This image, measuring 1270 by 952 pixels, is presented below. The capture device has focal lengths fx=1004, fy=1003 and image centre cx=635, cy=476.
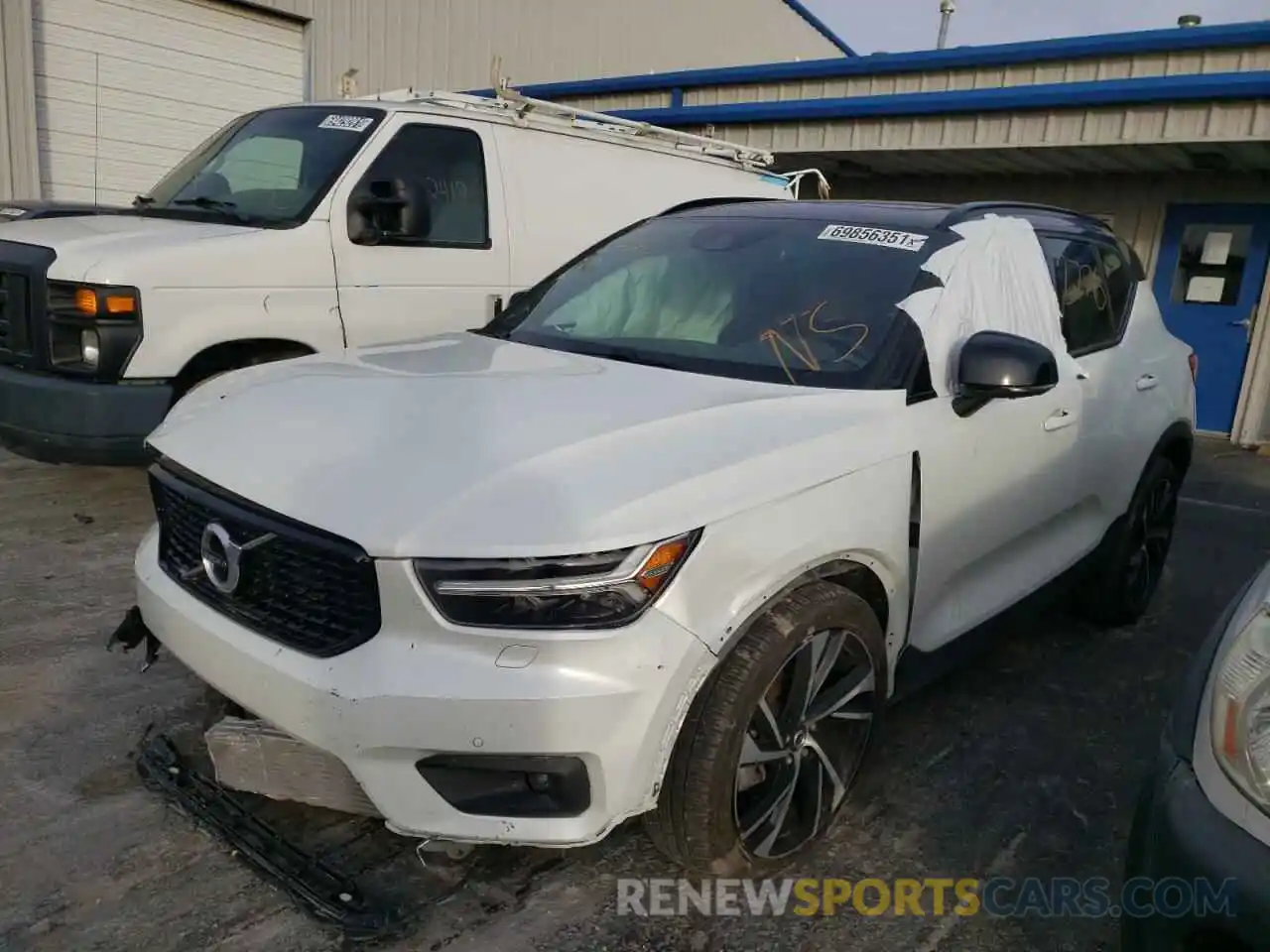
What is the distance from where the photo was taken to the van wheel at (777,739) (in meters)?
2.25

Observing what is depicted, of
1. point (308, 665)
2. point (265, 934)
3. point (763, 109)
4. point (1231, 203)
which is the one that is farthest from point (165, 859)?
point (1231, 203)

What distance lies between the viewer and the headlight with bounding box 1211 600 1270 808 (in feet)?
5.33

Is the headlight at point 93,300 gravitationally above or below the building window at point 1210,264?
below

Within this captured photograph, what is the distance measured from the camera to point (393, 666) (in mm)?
2053

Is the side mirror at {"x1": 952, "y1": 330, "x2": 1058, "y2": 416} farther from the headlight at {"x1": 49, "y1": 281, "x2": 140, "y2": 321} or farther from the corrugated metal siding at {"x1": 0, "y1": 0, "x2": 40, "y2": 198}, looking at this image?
the corrugated metal siding at {"x1": 0, "y1": 0, "x2": 40, "y2": 198}

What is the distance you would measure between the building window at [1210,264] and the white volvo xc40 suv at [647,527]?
726 cm

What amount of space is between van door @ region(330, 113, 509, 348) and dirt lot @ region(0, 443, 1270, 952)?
5.78 feet

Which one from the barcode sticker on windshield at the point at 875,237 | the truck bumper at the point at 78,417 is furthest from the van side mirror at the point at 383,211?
the barcode sticker on windshield at the point at 875,237

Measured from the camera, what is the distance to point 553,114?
638 centimetres

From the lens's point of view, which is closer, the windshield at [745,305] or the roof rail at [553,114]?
the windshield at [745,305]

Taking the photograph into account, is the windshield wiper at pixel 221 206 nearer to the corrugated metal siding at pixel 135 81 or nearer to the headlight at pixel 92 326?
the headlight at pixel 92 326

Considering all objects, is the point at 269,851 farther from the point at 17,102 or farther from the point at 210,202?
the point at 17,102

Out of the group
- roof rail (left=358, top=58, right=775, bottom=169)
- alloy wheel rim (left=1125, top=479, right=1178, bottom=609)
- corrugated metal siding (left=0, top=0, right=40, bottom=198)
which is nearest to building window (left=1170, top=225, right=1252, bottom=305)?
roof rail (left=358, top=58, right=775, bottom=169)

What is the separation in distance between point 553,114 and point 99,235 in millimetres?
2866
